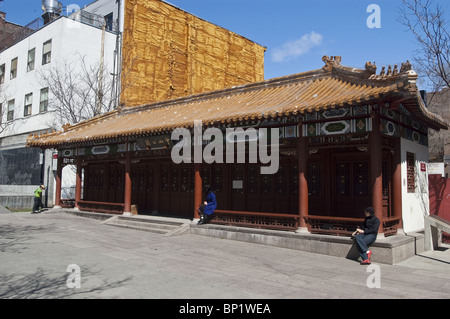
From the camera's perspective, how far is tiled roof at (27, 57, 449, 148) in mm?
8172

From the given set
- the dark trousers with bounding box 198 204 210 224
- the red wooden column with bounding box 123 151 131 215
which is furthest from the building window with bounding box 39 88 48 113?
the dark trousers with bounding box 198 204 210 224

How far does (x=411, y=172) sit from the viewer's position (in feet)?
34.6

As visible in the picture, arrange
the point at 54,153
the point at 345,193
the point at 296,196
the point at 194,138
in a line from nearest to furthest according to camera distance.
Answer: the point at 345,193 → the point at 296,196 → the point at 194,138 → the point at 54,153

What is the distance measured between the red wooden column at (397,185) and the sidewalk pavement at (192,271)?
1.12m

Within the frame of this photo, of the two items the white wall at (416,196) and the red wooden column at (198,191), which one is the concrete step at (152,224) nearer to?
the red wooden column at (198,191)

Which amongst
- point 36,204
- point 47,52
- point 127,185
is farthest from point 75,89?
point 127,185

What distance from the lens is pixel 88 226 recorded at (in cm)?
1322

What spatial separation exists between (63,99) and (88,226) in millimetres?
10638

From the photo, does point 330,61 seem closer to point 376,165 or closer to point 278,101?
point 278,101

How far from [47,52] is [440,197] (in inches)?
850

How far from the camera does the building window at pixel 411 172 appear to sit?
1030cm

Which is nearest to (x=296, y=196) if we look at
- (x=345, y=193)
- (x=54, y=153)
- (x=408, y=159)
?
(x=345, y=193)

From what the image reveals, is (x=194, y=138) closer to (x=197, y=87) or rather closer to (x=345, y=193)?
(x=345, y=193)

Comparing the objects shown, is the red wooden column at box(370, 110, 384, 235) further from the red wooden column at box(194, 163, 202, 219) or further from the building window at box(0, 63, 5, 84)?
the building window at box(0, 63, 5, 84)
